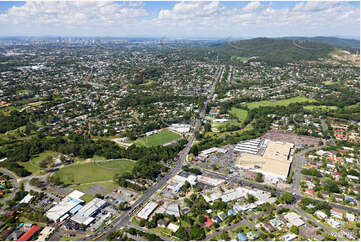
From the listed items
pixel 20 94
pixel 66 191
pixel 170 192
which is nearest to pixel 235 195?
pixel 170 192

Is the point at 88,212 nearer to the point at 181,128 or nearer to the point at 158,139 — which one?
the point at 158,139

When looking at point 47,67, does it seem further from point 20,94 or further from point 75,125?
point 75,125

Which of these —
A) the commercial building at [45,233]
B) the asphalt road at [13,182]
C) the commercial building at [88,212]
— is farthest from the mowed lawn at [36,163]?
the commercial building at [45,233]

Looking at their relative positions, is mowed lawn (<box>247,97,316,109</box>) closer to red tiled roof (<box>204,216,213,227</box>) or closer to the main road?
the main road

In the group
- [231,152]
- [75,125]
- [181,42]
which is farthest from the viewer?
[181,42]

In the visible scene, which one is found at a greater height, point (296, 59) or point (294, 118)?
point (296, 59)

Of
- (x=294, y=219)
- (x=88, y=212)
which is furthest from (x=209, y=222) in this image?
(x=88, y=212)

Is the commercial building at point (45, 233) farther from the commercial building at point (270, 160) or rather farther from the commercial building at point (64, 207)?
the commercial building at point (270, 160)
